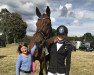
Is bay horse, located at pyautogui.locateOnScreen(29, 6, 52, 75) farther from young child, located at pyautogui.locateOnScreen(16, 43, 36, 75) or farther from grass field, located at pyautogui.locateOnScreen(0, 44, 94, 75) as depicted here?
grass field, located at pyautogui.locateOnScreen(0, 44, 94, 75)

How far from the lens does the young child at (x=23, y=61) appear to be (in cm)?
741

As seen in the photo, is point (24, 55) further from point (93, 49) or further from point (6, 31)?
point (6, 31)

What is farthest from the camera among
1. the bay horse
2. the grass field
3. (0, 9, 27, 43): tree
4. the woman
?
(0, 9, 27, 43): tree

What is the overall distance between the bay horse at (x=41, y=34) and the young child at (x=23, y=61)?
759mm

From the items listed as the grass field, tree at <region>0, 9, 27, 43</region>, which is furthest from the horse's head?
tree at <region>0, 9, 27, 43</region>

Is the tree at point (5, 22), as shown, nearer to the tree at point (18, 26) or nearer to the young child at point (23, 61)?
the tree at point (18, 26)

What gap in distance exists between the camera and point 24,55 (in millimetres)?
7488

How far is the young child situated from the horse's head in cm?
135

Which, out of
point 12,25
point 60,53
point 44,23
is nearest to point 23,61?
point 60,53

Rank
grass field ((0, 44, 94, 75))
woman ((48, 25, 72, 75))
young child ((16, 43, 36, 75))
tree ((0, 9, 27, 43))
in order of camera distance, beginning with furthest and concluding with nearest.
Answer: tree ((0, 9, 27, 43)) → grass field ((0, 44, 94, 75)) → young child ((16, 43, 36, 75)) → woman ((48, 25, 72, 75))

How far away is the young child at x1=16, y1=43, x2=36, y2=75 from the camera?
7.41 meters

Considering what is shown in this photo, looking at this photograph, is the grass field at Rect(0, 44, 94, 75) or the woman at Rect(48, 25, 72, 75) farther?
the grass field at Rect(0, 44, 94, 75)

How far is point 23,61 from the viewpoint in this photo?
7484 millimetres

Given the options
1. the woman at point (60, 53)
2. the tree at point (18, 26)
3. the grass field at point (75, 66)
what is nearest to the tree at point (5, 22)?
the tree at point (18, 26)
